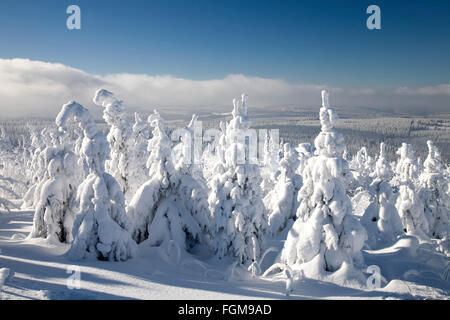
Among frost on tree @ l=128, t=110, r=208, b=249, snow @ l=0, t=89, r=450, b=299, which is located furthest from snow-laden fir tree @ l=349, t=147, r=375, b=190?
frost on tree @ l=128, t=110, r=208, b=249

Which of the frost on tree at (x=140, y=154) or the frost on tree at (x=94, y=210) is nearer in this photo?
the frost on tree at (x=94, y=210)

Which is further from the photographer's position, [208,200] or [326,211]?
[208,200]

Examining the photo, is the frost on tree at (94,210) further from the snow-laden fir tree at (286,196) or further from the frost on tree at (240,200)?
the snow-laden fir tree at (286,196)

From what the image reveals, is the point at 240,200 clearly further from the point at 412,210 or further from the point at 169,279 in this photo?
the point at 412,210

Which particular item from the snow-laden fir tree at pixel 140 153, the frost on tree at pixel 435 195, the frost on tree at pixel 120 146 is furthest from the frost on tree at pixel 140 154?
the frost on tree at pixel 435 195

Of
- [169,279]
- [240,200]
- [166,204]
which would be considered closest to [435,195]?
[240,200]
